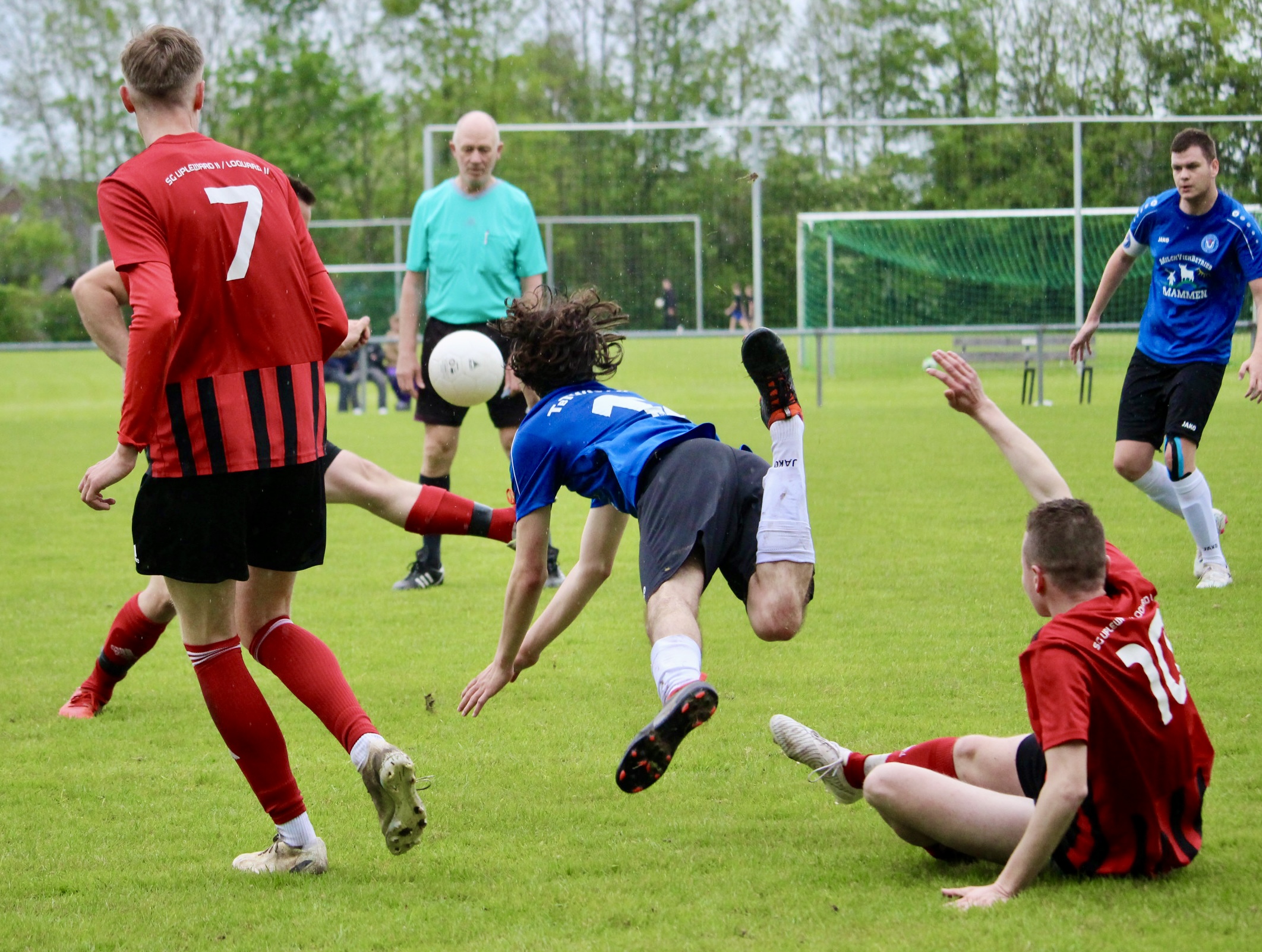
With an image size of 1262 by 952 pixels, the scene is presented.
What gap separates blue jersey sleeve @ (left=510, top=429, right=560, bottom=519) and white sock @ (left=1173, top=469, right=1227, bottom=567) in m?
3.98

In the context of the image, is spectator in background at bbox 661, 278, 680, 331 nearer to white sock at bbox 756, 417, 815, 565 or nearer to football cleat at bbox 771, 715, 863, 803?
white sock at bbox 756, 417, 815, 565

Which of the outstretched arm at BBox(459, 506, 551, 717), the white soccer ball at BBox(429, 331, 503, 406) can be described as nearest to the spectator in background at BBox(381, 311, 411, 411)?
the white soccer ball at BBox(429, 331, 503, 406)

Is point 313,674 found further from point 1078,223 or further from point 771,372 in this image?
point 1078,223

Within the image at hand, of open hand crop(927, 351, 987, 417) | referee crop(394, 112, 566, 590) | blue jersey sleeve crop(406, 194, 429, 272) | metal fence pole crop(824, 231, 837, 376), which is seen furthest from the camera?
metal fence pole crop(824, 231, 837, 376)

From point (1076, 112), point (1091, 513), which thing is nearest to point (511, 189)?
point (1091, 513)

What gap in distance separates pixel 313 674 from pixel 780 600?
4.09ft

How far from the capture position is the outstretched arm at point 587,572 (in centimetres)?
403

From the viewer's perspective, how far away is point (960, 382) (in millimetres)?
3242

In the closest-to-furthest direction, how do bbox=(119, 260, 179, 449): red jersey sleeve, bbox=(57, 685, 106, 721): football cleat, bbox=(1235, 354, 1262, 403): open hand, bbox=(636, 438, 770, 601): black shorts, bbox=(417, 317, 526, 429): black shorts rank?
bbox=(119, 260, 179, 449): red jersey sleeve, bbox=(636, 438, 770, 601): black shorts, bbox=(57, 685, 106, 721): football cleat, bbox=(1235, 354, 1262, 403): open hand, bbox=(417, 317, 526, 429): black shorts

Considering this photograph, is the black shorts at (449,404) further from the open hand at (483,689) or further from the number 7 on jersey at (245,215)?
the number 7 on jersey at (245,215)

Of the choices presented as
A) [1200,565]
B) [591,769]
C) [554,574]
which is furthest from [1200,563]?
[591,769]

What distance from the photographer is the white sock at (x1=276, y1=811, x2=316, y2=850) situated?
337 cm

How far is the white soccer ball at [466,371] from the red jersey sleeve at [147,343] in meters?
3.48

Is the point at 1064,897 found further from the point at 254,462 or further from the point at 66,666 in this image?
the point at 66,666
